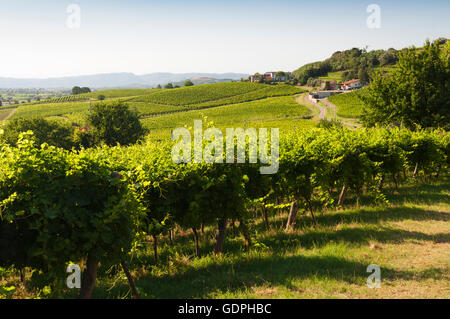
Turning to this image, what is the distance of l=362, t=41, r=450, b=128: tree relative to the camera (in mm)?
23359

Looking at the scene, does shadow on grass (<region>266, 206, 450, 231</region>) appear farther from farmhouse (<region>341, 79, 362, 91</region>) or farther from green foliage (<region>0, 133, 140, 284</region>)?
farmhouse (<region>341, 79, 362, 91</region>)

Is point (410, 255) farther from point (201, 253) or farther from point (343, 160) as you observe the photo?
point (201, 253)

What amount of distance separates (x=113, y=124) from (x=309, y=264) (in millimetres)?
45536

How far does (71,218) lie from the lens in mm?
4328

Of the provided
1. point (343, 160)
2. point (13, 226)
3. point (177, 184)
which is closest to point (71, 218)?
point (13, 226)

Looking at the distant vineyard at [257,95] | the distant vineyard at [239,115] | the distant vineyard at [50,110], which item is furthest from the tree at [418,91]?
the distant vineyard at [50,110]

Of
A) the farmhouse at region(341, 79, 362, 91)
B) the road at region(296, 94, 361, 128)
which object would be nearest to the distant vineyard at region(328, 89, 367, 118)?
the road at region(296, 94, 361, 128)

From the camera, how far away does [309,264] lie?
22.0ft

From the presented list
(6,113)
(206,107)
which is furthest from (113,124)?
(6,113)

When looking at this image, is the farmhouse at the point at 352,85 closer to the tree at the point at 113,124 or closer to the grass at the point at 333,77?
the grass at the point at 333,77

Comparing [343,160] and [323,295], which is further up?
[343,160]

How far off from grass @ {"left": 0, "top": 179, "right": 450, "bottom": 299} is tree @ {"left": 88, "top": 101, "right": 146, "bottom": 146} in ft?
130
